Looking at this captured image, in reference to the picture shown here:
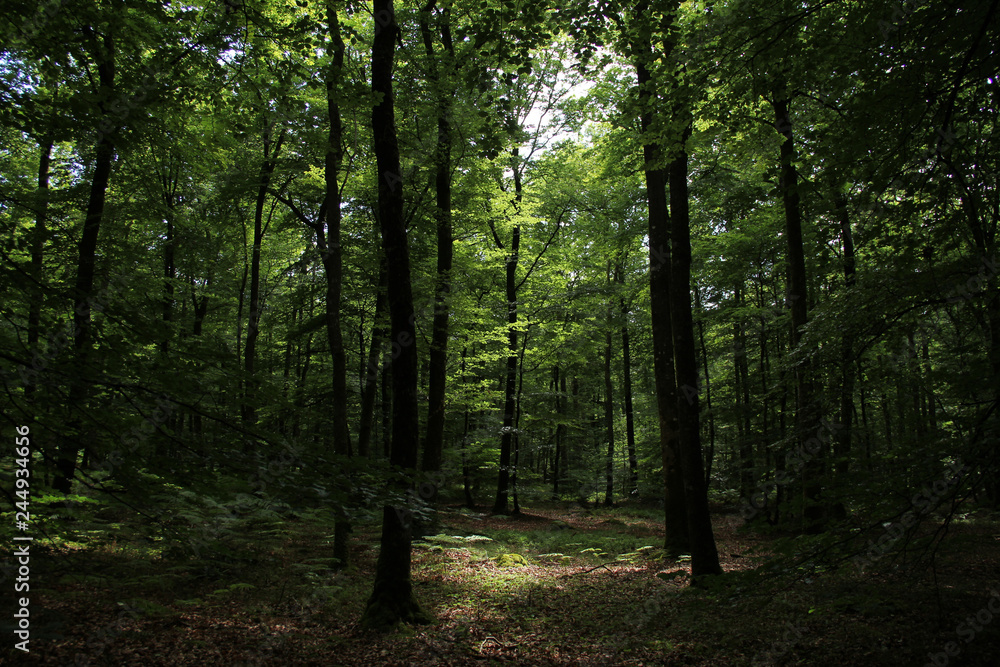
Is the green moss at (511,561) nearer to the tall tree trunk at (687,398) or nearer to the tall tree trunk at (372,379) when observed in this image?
the tall tree trunk at (372,379)

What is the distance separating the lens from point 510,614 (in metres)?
7.10

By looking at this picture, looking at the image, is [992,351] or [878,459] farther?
[878,459]

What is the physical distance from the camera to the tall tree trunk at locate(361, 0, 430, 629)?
19.6 feet

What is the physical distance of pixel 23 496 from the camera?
398 centimetres

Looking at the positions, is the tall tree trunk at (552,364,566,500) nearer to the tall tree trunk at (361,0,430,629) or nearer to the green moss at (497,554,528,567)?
the green moss at (497,554,528,567)

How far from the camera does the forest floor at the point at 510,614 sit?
450cm

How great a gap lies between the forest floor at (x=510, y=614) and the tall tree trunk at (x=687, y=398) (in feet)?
2.51

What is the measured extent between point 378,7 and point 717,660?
8.32 metres

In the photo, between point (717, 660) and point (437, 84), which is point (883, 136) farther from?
point (437, 84)

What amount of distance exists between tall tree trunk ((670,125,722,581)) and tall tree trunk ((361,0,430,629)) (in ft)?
14.0

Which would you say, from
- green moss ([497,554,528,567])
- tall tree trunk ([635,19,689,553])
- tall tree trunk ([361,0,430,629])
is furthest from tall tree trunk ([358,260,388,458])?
tall tree trunk ([635,19,689,553])

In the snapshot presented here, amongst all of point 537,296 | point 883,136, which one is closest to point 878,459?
point 883,136

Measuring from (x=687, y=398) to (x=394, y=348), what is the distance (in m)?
4.61

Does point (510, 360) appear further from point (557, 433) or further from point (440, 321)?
point (557, 433)
